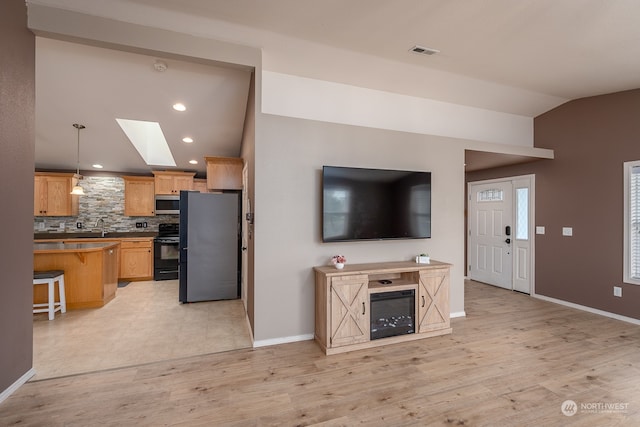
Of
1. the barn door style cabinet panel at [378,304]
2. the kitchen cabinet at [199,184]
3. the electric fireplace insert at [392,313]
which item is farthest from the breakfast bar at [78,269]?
the electric fireplace insert at [392,313]

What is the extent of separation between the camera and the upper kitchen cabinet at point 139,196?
19.9 feet

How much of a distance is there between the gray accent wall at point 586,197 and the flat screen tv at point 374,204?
258 cm

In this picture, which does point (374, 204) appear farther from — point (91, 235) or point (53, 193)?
point (53, 193)

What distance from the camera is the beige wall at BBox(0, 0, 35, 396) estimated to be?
6.86 ft

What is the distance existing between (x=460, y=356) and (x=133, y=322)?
3.81 m

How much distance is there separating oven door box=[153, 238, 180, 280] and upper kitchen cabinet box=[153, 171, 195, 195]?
43.9 inches

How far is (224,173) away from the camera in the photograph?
4.86 m

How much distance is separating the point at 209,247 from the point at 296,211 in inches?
83.9

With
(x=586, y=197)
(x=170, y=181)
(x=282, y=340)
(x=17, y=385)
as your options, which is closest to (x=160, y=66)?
(x=17, y=385)

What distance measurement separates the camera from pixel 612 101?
3.90 m

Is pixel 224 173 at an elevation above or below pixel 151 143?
below

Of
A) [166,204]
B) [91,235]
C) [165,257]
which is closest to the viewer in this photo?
[165,257]

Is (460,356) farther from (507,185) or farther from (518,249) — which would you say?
(507,185)

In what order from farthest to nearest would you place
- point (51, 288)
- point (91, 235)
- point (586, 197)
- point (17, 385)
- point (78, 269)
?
1. point (91, 235)
2. point (586, 197)
3. point (78, 269)
4. point (51, 288)
5. point (17, 385)
